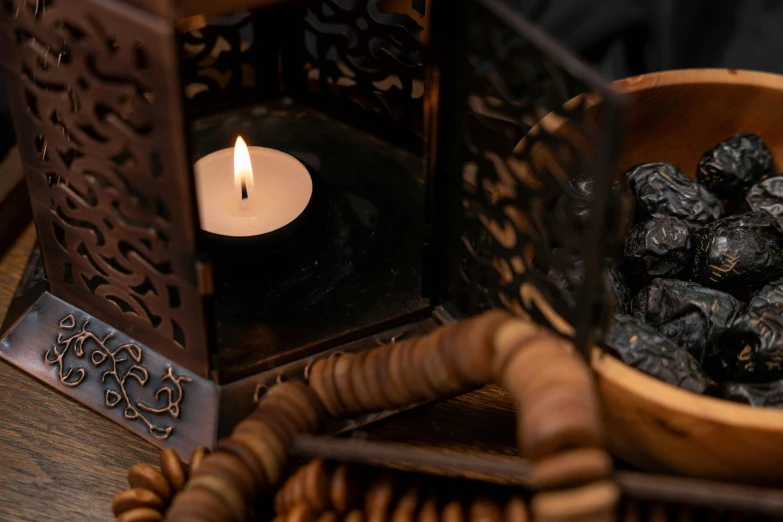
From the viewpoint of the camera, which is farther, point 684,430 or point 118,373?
point 118,373

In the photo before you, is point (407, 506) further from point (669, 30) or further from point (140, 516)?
point (669, 30)

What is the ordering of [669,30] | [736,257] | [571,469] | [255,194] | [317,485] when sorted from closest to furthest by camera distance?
[571,469] → [317,485] → [736,257] → [255,194] → [669,30]

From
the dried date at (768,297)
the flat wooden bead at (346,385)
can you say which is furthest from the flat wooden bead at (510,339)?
the dried date at (768,297)

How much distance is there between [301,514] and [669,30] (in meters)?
0.67

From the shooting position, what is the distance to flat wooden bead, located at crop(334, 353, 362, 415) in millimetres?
633

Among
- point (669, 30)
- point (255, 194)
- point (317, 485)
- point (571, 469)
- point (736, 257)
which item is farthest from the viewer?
point (669, 30)

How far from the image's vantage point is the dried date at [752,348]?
2.06 feet

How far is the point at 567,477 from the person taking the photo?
484 mm

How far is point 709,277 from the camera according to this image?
71cm

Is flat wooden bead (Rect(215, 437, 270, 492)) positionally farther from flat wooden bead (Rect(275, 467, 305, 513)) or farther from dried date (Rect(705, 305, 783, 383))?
dried date (Rect(705, 305, 783, 383))

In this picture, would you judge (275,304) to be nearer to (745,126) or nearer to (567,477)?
(567,477)

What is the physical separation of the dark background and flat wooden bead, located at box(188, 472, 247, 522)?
2.06 ft

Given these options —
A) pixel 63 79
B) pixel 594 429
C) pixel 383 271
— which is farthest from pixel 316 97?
pixel 594 429

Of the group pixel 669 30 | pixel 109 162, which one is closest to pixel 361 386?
pixel 109 162
